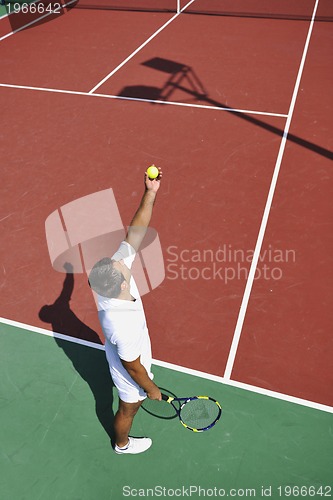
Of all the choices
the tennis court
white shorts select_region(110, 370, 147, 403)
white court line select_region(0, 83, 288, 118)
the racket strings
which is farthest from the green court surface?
white court line select_region(0, 83, 288, 118)

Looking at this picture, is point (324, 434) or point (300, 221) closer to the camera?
point (324, 434)

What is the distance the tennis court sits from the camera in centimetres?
437

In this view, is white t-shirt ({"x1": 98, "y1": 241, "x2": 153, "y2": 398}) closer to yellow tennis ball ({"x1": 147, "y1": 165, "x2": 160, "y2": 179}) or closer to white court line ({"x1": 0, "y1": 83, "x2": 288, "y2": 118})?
yellow tennis ball ({"x1": 147, "y1": 165, "x2": 160, "y2": 179})

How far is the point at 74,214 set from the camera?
748cm

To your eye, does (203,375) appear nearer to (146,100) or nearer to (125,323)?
(125,323)

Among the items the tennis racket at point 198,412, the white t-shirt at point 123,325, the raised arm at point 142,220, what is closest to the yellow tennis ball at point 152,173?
the raised arm at point 142,220

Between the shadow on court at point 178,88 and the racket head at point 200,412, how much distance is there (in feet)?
19.8

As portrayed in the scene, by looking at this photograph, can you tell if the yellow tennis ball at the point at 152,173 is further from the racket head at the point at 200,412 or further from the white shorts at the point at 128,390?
the racket head at the point at 200,412

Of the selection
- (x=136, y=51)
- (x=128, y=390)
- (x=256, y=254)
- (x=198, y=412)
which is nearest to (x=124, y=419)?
(x=128, y=390)

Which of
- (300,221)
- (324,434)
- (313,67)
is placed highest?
(313,67)

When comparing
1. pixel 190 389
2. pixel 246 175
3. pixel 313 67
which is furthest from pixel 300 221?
pixel 313 67

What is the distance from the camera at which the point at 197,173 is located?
8.09 meters

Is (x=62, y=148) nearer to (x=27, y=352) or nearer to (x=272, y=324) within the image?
(x=27, y=352)

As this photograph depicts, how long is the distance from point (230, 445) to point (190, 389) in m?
0.74
